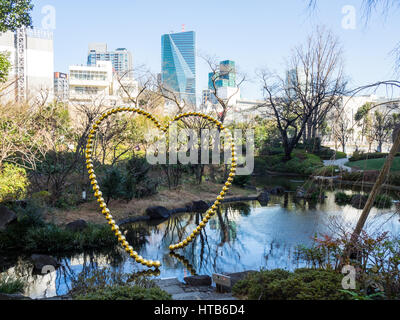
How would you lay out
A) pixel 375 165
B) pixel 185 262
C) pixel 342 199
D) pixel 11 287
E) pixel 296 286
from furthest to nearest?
pixel 375 165
pixel 342 199
pixel 185 262
pixel 11 287
pixel 296 286

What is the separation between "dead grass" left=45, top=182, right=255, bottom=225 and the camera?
1070 cm

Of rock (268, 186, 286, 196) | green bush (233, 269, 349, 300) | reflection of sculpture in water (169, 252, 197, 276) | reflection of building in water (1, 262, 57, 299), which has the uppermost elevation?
green bush (233, 269, 349, 300)

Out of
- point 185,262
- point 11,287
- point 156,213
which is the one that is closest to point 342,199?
point 156,213

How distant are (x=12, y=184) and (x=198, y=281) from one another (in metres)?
6.84

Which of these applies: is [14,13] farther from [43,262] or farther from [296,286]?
[296,286]

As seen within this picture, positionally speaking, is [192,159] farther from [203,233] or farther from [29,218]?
[29,218]

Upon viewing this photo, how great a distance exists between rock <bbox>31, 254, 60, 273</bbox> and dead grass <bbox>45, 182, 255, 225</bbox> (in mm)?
2051

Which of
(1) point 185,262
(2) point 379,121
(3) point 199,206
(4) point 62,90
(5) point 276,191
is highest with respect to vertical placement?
(4) point 62,90

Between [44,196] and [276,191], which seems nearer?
[44,196]

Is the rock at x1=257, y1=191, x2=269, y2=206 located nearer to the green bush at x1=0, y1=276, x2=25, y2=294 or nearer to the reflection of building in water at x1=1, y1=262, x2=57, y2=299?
the reflection of building in water at x1=1, y1=262, x2=57, y2=299

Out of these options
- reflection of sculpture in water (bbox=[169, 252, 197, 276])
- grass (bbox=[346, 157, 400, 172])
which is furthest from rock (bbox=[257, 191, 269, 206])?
grass (bbox=[346, 157, 400, 172])

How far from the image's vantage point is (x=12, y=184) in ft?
34.7

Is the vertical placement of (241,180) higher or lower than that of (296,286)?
higher
